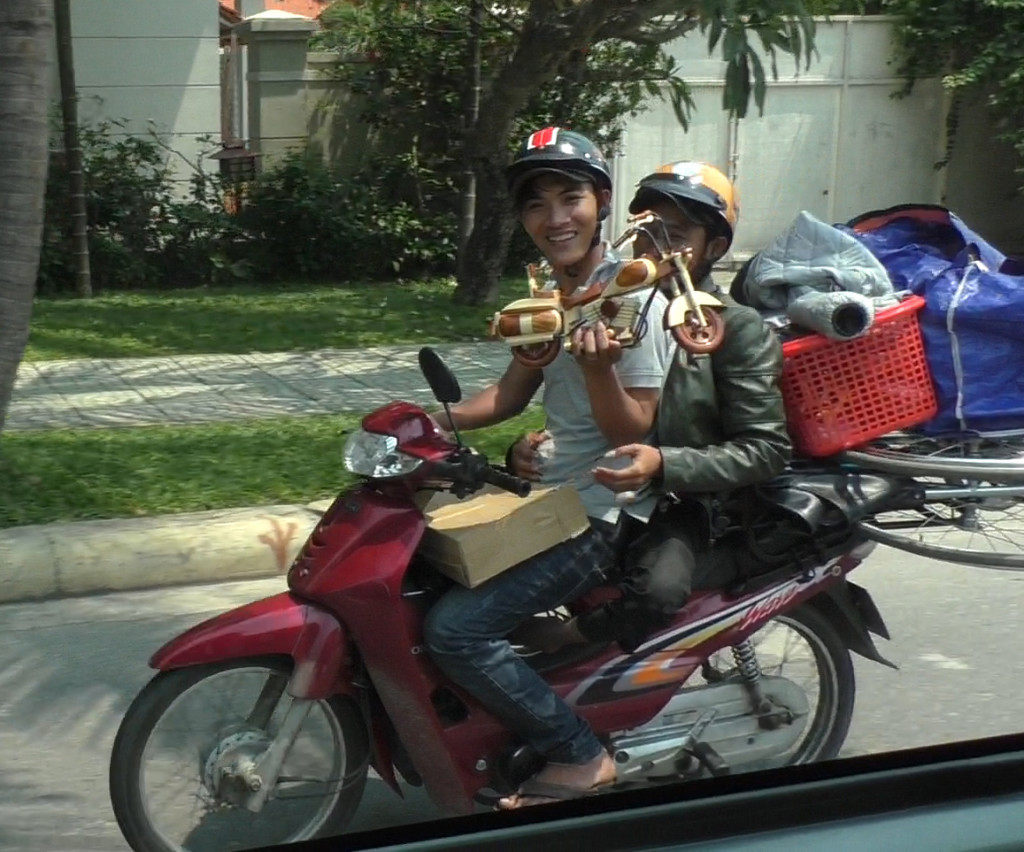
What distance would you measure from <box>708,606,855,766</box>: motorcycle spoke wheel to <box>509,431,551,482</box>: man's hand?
2.15 ft

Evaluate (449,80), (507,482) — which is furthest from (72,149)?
(507,482)

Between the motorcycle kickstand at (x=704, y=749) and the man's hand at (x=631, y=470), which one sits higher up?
the man's hand at (x=631, y=470)

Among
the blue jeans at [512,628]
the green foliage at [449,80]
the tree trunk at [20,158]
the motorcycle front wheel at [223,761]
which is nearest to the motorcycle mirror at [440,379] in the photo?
the blue jeans at [512,628]

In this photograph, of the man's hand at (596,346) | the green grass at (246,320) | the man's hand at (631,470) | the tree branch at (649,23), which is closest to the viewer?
the man's hand at (596,346)

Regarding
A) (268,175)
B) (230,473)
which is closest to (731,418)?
(230,473)

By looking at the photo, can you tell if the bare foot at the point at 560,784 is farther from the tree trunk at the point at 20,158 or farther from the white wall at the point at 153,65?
the white wall at the point at 153,65

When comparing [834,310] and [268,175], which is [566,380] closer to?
[834,310]

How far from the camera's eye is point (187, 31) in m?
15.0

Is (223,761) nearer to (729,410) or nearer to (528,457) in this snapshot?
(528,457)

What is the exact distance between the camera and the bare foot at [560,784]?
325cm

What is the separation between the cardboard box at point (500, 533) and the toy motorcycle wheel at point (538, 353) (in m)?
0.28

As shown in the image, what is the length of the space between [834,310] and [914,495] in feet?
1.73

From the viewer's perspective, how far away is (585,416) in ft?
10.9

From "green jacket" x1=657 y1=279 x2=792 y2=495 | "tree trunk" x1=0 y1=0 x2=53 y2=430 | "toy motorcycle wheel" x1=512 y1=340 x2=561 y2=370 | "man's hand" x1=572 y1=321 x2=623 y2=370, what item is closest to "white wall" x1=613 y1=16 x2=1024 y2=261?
"tree trunk" x1=0 y1=0 x2=53 y2=430
